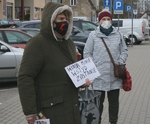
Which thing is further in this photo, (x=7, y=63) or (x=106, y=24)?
(x=7, y=63)

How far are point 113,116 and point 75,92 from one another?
2.25 meters

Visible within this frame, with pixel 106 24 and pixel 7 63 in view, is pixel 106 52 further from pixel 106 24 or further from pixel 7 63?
pixel 7 63

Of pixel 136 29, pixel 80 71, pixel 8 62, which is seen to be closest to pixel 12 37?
pixel 8 62

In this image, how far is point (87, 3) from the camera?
60.8 meters

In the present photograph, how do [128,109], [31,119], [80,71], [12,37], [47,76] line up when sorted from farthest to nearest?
[12,37] < [128,109] < [80,71] < [47,76] < [31,119]

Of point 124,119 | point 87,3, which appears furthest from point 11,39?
point 87,3

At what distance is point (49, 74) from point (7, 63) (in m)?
6.56

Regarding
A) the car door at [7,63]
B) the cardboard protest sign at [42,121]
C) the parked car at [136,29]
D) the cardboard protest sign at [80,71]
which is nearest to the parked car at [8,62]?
the car door at [7,63]

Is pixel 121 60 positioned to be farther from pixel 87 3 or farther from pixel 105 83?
pixel 87 3

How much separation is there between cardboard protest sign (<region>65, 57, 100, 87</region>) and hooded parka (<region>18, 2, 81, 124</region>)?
5 cm

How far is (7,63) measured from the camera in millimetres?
9742

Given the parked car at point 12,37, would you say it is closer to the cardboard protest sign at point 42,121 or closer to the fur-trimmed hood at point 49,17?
the fur-trimmed hood at point 49,17

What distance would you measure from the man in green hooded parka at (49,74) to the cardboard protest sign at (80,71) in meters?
0.04

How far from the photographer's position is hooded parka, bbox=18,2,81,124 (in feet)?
10.6
